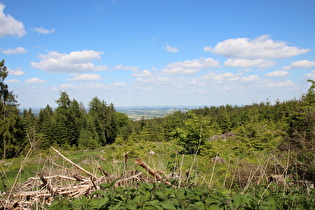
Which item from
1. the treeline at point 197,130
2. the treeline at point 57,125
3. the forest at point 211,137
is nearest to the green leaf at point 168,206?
the forest at point 211,137

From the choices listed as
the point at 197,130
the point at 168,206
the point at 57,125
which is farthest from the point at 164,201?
the point at 57,125

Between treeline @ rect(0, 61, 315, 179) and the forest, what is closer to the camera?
the forest

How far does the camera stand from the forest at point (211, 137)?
14.1 feet

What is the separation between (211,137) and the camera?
20906 millimetres

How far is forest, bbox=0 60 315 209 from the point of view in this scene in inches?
169

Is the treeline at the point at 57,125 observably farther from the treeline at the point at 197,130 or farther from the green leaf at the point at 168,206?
the green leaf at the point at 168,206

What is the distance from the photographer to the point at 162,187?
80.5 inches

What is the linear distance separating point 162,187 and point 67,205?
928 millimetres

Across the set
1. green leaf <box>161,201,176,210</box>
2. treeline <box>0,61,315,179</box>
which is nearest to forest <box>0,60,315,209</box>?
treeline <box>0,61,315,179</box>

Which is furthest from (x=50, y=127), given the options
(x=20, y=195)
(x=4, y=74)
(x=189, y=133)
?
(x=20, y=195)

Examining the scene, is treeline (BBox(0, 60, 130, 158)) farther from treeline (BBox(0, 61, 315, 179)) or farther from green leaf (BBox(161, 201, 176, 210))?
green leaf (BBox(161, 201, 176, 210))

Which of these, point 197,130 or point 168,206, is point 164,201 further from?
point 197,130

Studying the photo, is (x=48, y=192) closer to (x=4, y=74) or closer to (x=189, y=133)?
(x=189, y=133)

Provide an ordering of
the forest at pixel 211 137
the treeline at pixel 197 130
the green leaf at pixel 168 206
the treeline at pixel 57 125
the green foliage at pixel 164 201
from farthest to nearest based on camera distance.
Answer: the treeline at pixel 57 125
the treeline at pixel 197 130
the forest at pixel 211 137
the green foliage at pixel 164 201
the green leaf at pixel 168 206
